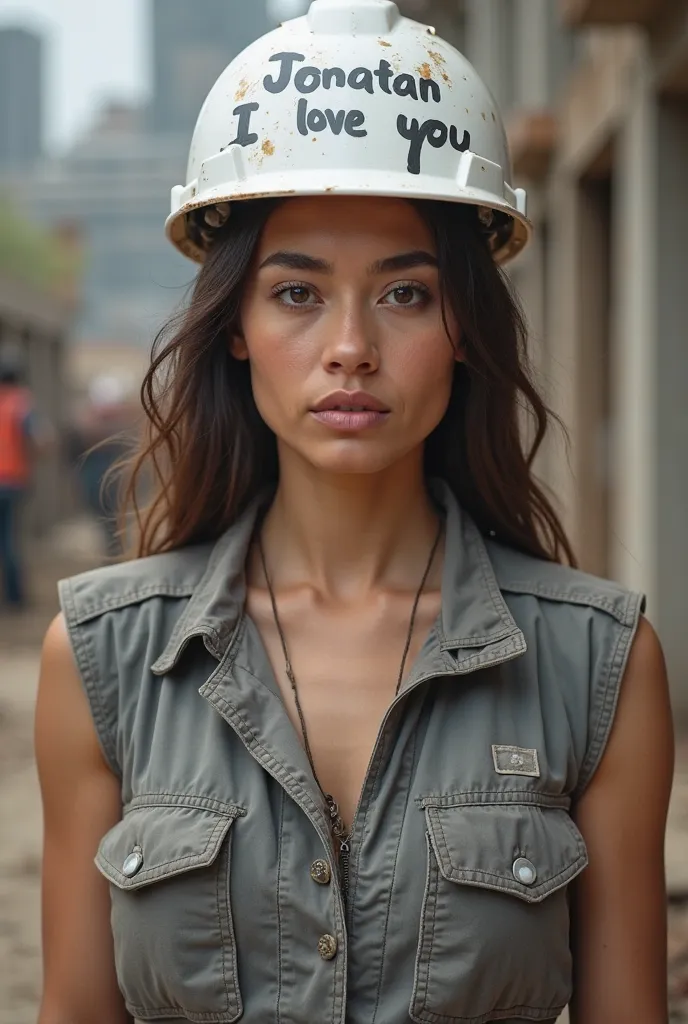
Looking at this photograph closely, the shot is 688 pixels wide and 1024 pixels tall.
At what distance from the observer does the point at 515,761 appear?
204 cm

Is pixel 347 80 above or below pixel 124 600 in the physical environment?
above

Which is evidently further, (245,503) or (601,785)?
(245,503)

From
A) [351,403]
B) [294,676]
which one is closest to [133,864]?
[294,676]

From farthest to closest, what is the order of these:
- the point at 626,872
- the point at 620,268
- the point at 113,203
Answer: the point at 113,203 < the point at 620,268 < the point at 626,872

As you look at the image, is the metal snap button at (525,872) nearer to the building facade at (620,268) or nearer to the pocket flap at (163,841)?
A: the pocket flap at (163,841)

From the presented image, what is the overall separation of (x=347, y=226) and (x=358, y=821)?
2.81ft

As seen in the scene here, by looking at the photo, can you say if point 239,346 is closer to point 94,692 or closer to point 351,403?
point 351,403

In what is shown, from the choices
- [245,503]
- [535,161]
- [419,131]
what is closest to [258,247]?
[419,131]

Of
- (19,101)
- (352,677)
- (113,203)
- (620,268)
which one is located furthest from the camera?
(19,101)

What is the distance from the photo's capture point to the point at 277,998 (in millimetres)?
1974

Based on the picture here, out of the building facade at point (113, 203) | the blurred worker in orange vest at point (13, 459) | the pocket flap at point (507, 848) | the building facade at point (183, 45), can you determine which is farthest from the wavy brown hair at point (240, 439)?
the building facade at point (183, 45)

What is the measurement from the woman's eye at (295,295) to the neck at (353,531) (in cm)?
28

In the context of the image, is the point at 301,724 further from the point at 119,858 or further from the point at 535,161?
the point at 535,161

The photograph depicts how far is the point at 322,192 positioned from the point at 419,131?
8.3 inches
